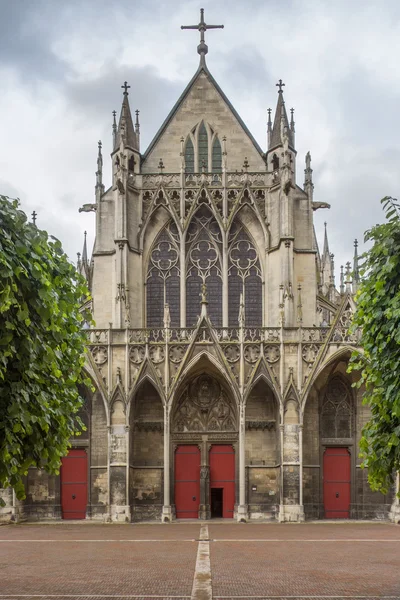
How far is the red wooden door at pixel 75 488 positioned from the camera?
36625 millimetres

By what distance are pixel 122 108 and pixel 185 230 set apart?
685 centimetres

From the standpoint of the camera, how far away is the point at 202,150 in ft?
137

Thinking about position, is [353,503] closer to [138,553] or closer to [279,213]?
[279,213]

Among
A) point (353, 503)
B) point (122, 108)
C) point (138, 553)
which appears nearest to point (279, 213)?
point (122, 108)

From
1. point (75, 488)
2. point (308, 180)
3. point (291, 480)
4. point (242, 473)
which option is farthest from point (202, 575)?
point (308, 180)

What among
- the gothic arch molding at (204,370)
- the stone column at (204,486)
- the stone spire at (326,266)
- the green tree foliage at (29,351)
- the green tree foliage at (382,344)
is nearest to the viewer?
the green tree foliage at (29,351)

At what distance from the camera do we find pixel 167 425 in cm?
3494

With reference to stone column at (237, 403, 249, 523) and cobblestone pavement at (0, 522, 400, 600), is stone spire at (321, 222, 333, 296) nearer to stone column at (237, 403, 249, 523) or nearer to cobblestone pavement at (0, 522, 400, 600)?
stone column at (237, 403, 249, 523)

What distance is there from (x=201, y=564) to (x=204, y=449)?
1716cm

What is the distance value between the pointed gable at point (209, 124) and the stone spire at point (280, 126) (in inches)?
47.9

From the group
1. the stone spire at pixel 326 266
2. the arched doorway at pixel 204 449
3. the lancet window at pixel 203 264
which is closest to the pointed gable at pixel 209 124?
the lancet window at pixel 203 264

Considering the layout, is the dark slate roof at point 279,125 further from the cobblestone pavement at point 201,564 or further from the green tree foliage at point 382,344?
the green tree foliage at point 382,344

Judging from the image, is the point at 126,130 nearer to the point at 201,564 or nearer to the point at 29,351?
the point at 201,564

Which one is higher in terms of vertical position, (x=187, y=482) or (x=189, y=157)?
(x=189, y=157)
